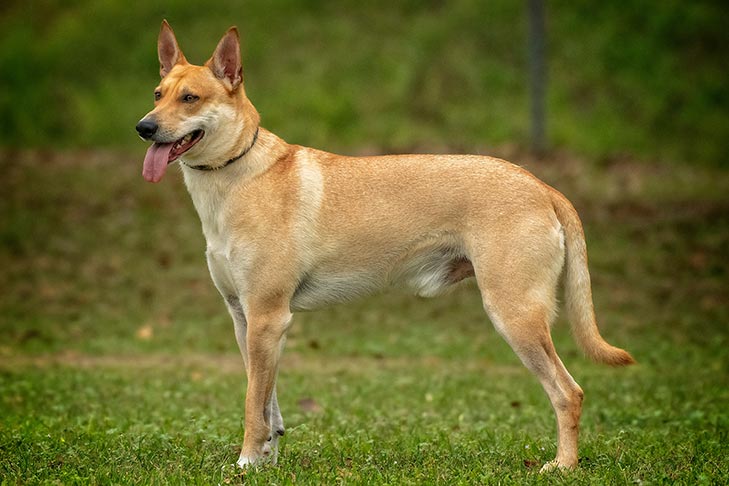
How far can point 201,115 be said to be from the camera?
6.60 meters

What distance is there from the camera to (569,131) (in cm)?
2277

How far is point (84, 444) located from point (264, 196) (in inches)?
78.9

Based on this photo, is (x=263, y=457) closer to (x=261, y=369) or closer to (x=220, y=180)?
(x=261, y=369)

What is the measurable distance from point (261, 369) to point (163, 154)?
4.89 ft

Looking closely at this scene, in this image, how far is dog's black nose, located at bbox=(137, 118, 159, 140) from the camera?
6.41m

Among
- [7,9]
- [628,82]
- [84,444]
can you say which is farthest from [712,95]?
[84,444]

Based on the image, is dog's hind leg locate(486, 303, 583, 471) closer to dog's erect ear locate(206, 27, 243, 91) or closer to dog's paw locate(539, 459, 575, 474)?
dog's paw locate(539, 459, 575, 474)

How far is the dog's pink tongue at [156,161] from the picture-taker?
21.0 ft

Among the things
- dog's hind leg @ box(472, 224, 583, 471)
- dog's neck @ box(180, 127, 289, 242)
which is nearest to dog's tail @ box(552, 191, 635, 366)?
dog's hind leg @ box(472, 224, 583, 471)

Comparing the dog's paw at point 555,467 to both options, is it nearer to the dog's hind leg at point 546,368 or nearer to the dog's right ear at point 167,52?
the dog's hind leg at point 546,368

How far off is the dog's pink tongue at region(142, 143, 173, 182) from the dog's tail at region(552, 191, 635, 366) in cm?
251

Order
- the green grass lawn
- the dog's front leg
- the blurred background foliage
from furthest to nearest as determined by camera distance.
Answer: the blurred background foliage < the green grass lawn < the dog's front leg

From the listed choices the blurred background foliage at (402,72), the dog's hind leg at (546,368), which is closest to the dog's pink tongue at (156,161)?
the dog's hind leg at (546,368)

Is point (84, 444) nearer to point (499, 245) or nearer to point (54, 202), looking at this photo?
point (499, 245)
